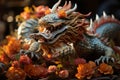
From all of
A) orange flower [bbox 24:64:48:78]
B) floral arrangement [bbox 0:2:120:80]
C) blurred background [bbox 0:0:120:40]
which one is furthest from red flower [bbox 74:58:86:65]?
blurred background [bbox 0:0:120:40]

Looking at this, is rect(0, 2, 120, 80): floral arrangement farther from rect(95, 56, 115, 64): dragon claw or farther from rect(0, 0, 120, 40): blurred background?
rect(0, 0, 120, 40): blurred background

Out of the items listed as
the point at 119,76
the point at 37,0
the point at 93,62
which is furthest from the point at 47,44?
the point at 37,0

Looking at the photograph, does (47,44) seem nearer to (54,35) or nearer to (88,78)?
(54,35)

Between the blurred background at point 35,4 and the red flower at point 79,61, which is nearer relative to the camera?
the red flower at point 79,61

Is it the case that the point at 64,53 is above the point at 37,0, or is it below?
below

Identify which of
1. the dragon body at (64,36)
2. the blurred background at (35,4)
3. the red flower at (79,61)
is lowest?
the red flower at (79,61)

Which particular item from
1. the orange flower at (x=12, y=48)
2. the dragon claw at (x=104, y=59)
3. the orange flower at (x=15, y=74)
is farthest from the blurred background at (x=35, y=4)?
the orange flower at (x=15, y=74)

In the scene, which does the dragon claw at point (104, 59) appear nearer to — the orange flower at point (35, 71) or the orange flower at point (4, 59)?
the orange flower at point (35, 71)
